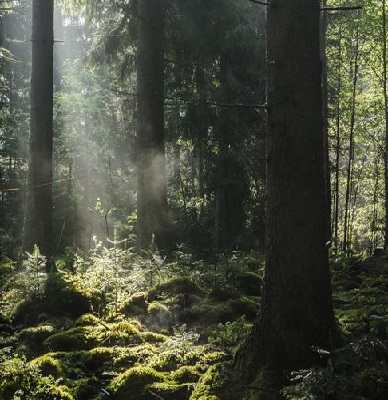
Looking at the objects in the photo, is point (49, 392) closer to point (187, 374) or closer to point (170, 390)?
point (170, 390)

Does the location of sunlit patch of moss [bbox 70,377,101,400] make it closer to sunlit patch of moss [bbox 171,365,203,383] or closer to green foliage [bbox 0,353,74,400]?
green foliage [bbox 0,353,74,400]

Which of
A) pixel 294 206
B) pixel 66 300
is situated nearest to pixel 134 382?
pixel 294 206

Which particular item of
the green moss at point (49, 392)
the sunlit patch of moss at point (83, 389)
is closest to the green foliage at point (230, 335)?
the sunlit patch of moss at point (83, 389)

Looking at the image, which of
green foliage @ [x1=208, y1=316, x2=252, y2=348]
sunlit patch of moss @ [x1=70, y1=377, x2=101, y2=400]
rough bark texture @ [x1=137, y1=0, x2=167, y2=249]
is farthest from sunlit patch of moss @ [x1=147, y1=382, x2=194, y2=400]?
rough bark texture @ [x1=137, y1=0, x2=167, y2=249]

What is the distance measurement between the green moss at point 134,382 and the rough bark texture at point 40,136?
6.23 m

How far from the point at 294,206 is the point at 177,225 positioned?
49.3ft

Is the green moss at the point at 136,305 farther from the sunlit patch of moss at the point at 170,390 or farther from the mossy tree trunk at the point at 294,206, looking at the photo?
the mossy tree trunk at the point at 294,206

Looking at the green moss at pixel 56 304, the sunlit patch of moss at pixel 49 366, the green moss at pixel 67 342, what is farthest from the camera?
the green moss at pixel 56 304

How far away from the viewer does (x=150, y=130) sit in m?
10.9

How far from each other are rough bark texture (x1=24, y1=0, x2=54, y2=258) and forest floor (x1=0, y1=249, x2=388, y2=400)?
1833 millimetres

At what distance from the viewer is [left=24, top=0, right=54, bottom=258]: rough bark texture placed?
10.4m

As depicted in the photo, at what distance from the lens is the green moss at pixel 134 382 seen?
440 centimetres

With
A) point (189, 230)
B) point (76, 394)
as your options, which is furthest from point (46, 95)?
point (189, 230)

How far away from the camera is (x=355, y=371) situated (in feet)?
11.9
